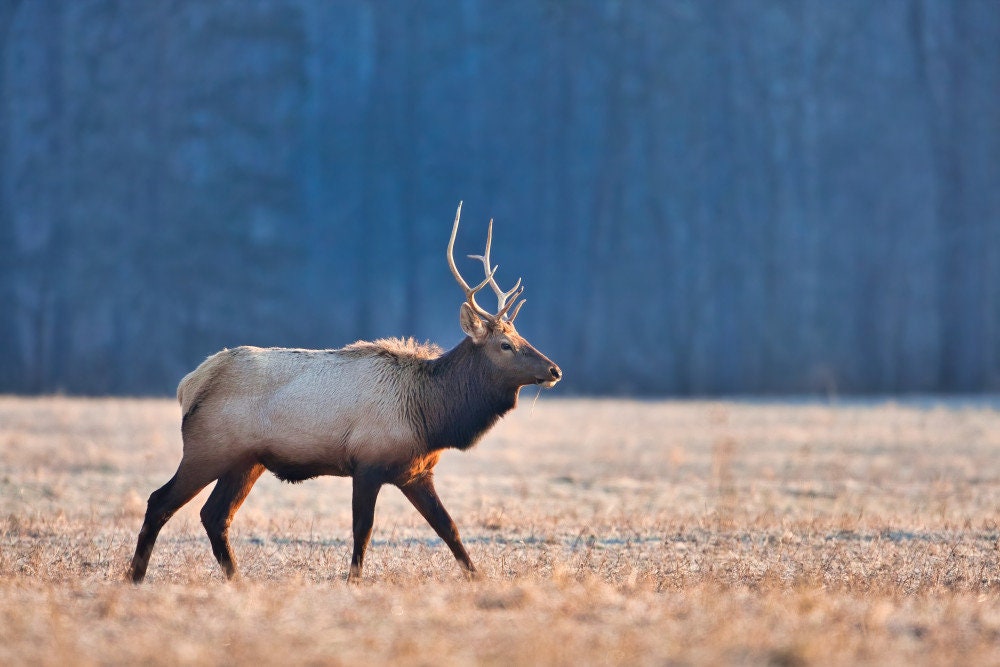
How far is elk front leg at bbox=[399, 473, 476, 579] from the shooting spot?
8.22 metres

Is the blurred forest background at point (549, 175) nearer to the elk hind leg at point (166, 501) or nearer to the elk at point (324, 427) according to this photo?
the elk at point (324, 427)

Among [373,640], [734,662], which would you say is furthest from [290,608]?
[734,662]

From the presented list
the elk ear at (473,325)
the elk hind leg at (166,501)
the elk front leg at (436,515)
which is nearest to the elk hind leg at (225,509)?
the elk hind leg at (166,501)

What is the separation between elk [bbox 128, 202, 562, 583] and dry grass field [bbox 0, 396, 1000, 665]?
0.48m

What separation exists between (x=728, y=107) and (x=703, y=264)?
5.23m

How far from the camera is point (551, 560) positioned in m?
8.83

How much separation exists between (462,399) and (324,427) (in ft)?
3.72

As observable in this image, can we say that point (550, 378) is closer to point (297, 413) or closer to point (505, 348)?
point (505, 348)

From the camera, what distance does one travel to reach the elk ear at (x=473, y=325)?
920 centimetres

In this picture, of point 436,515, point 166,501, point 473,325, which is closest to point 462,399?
point 473,325

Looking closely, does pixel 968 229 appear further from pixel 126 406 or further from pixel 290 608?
pixel 290 608

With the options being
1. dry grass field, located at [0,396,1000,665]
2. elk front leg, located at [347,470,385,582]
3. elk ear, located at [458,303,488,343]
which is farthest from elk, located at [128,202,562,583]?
dry grass field, located at [0,396,1000,665]

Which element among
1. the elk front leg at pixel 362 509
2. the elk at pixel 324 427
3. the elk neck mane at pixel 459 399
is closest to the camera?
the elk front leg at pixel 362 509

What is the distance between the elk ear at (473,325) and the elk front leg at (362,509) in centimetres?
152
